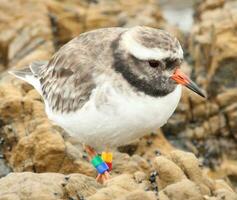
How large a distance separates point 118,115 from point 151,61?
744 mm

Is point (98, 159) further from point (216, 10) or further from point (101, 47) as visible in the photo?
point (216, 10)

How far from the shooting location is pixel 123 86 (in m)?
8.86

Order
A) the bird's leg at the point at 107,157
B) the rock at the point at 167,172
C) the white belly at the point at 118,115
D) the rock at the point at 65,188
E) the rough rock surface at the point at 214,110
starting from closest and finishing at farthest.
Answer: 1. the rock at the point at 65,188
2. the rock at the point at 167,172
3. the white belly at the point at 118,115
4. the bird's leg at the point at 107,157
5. the rough rock surface at the point at 214,110

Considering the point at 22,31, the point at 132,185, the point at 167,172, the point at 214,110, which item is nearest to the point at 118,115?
the point at 167,172

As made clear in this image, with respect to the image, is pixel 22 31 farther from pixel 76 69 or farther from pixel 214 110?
pixel 76 69

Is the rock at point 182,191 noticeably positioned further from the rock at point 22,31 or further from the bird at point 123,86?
the rock at point 22,31

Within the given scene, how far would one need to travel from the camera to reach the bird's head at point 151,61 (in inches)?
350

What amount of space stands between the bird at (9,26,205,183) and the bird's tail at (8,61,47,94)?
4.80ft

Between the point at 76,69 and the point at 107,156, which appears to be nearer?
the point at 76,69

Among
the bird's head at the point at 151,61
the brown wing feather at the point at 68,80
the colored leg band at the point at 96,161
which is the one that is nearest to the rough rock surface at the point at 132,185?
the bird's head at the point at 151,61

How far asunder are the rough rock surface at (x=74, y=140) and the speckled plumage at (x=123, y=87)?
564 millimetres

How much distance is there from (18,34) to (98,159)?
5.98m

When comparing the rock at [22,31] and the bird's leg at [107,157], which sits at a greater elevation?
the bird's leg at [107,157]

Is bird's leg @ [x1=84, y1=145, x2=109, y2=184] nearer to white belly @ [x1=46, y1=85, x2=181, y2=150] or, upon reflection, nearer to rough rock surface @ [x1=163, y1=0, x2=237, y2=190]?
white belly @ [x1=46, y1=85, x2=181, y2=150]
